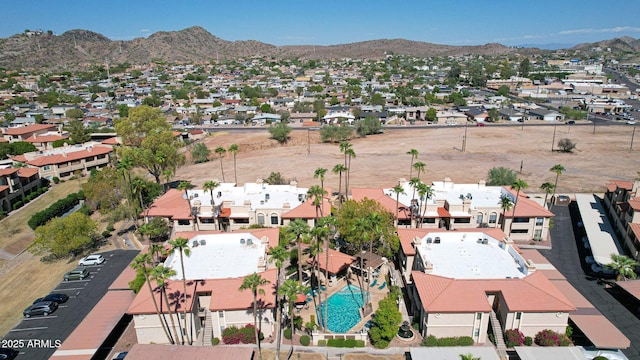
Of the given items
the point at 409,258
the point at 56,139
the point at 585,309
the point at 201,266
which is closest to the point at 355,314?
the point at 409,258

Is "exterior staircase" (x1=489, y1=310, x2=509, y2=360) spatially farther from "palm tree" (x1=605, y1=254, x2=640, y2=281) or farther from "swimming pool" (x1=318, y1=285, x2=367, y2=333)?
"palm tree" (x1=605, y1=254, x2=640, y2=281)

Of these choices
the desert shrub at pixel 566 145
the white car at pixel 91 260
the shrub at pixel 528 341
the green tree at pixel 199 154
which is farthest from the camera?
the desert shrub at pixel 566 145

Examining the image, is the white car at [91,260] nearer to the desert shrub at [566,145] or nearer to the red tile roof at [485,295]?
the red tile roof at [485,295]

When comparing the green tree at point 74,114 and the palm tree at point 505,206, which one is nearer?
the palm tree at point 505,206

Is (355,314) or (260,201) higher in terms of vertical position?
(260,201)

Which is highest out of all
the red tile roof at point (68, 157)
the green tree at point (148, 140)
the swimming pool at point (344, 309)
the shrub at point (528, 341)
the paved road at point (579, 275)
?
the green tree at point (148, 140)

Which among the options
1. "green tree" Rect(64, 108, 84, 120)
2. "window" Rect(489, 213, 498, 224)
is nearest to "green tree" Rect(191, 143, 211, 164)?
"window" Rect(489, 213, 498, 224)

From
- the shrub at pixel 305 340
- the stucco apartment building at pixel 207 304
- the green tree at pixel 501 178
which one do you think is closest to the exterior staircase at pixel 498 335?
the shrub at pixel 305 340

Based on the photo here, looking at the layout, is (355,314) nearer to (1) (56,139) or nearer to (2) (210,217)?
(2) (210,217)
